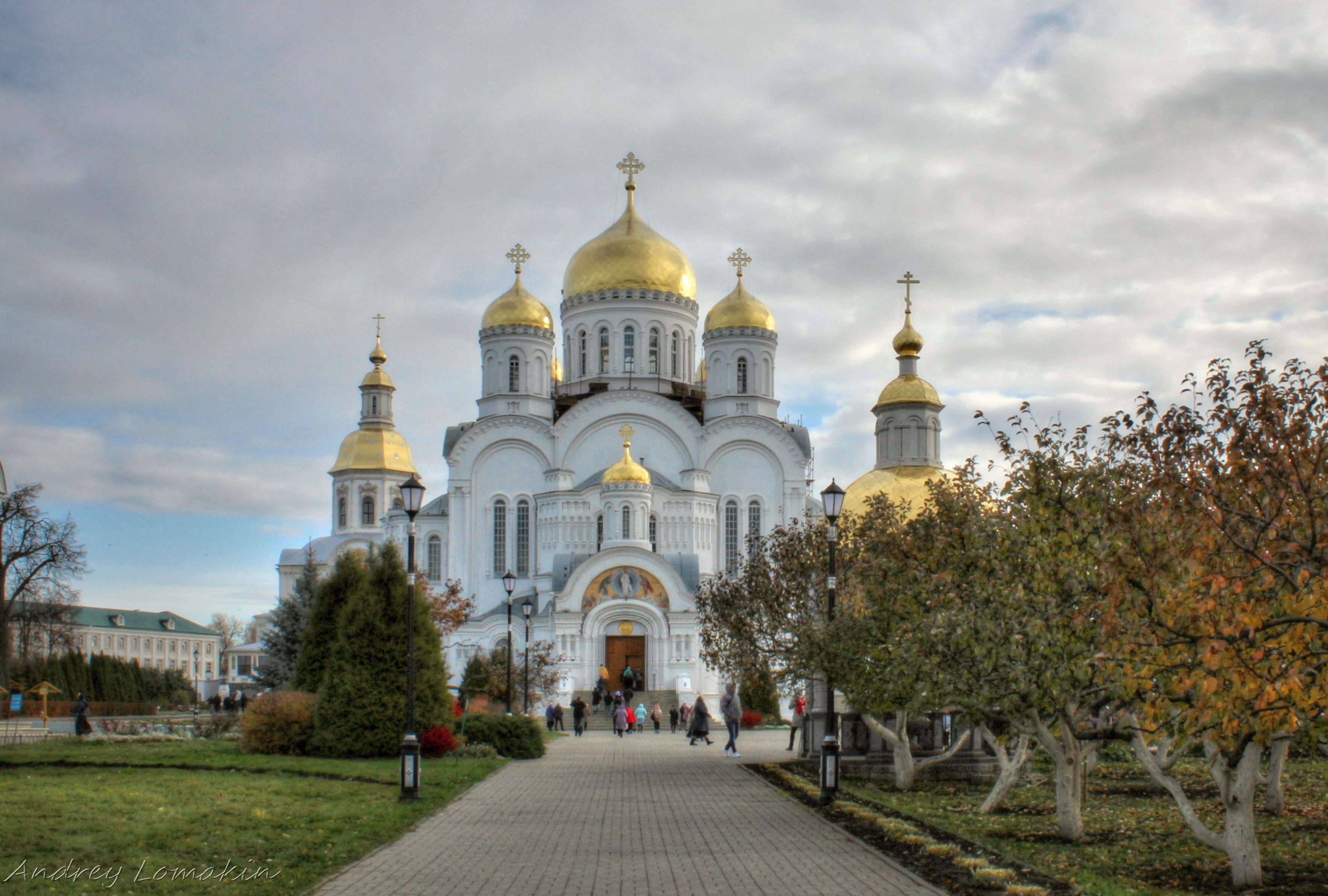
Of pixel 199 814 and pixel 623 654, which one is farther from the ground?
pixel 623 654

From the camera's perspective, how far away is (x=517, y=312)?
5097 cm

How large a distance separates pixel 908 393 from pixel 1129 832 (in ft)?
83.7

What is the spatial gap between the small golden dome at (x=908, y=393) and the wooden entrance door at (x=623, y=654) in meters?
11.4

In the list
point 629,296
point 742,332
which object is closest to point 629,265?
point 629,296

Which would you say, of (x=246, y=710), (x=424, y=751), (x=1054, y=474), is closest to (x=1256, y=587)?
(x=1054, y=474)

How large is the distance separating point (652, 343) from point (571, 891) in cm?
4310

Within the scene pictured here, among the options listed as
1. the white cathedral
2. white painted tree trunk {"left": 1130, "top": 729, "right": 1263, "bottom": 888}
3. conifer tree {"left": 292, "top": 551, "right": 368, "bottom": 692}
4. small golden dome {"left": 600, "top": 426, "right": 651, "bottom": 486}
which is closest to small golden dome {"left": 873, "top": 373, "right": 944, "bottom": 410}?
the white cathedral

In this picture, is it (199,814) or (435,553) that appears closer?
(199,814)

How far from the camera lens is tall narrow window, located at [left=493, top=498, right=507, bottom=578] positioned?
158 feet

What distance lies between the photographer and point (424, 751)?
21.8 m

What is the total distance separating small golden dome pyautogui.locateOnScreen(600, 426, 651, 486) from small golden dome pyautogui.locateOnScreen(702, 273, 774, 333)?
6868 mm

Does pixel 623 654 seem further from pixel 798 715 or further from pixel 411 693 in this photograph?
pixel 411 693

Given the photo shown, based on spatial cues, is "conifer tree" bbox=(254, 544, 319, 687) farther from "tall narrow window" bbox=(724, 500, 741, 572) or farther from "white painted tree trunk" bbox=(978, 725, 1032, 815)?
"tall narrow window" bbox=(724, 500, 741, 572)

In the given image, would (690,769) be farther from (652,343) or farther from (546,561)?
(652,343)
